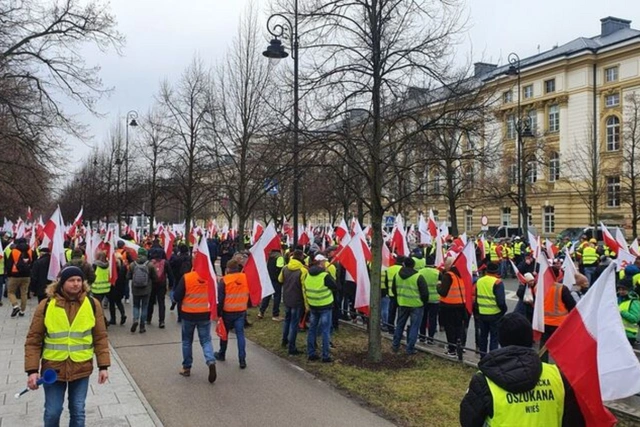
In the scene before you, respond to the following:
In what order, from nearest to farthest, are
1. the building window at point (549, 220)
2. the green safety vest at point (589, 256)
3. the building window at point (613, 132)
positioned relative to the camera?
A: 1. the green safety vest at point (589, 256)
2. the building window at point (613, 132)
3. the building window at point (549, 220)

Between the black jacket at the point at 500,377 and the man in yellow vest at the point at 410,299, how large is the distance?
21.5 feet

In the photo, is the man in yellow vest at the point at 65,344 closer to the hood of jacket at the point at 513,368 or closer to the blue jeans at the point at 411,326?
the hood of jacket at the point at 513,368

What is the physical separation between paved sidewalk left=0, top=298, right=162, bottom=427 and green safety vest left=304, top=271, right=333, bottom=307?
2.96m

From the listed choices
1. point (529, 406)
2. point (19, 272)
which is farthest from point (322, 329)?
point (19, 272)

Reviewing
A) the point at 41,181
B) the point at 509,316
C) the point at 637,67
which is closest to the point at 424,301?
the point at 509,316

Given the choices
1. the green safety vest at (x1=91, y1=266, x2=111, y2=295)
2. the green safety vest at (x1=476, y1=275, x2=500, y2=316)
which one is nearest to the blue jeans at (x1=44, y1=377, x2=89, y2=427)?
the green safety vest at (x1=476, y1=275, x2=500, y2=316)

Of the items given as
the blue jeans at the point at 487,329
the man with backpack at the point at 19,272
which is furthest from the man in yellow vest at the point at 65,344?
the man with backpack at the point at 19,272

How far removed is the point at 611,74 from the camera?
48406 mm

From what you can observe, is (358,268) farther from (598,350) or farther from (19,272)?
(19,272)

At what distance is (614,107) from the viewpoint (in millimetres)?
47594

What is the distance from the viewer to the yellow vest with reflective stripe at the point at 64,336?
16.3 feet

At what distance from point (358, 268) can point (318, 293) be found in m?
1.51

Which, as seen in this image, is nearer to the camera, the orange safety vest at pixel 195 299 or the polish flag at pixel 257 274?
the orange safety vest at pixel 195 299

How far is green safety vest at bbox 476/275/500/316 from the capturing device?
9.12m
